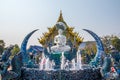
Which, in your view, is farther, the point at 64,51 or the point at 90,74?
the point at 64,51

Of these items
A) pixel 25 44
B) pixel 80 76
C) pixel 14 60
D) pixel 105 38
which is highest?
pixel 105 38

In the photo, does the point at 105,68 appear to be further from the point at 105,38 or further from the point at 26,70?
the point at 105,38

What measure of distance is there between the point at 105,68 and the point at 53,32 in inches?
585

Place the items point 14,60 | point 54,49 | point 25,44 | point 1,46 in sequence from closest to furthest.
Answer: point 14,60 < point 54,49 < point 25,44 < point 1,46

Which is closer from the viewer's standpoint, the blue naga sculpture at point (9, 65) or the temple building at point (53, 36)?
the blue naga sculpture at point (9, 65)

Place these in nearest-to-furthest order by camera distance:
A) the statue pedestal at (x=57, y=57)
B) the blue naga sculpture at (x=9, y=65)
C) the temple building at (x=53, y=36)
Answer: the blue naga sculpture at (x=9, y=65)
the statue pedestal at (x=57, y=57)
the temple building at (x=53, y=36)

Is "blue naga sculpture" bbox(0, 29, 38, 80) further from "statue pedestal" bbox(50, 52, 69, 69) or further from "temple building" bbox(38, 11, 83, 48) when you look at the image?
"temple building" bbox(38, 11, 83, 48)

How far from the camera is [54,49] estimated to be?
18.1 m

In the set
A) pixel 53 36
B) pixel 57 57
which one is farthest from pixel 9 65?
pixel 53 36

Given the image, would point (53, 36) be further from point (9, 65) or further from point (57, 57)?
point (9, 65)

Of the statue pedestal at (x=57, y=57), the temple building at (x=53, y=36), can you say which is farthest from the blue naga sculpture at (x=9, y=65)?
the temple building at (x=53, y=36)

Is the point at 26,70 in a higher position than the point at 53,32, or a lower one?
lower

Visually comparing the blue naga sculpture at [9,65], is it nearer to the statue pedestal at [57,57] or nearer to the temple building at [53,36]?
the statue pedestal at [57,57]

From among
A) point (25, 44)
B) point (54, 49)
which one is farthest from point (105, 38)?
point (54, 49)
